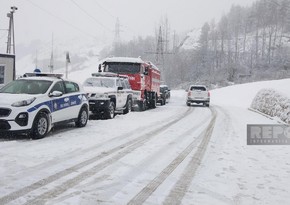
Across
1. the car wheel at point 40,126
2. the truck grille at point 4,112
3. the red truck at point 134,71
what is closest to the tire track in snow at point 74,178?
the car wheel at point 40,126

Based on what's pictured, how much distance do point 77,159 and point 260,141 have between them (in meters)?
6.02

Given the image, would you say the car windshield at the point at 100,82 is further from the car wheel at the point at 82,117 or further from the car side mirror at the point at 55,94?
the car side mirror at the point at 55,94

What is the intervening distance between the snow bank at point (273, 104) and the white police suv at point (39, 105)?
889 cm

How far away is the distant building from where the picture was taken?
2245 centimetres

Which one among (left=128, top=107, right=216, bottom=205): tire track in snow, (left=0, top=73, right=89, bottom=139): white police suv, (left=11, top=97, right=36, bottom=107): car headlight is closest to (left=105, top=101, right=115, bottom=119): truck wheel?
(left=0, top=73, right=89, bottom=139): white police suv

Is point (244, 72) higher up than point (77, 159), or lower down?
higher up

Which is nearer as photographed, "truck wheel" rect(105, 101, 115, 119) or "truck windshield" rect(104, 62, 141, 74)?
"truck wheel" rect(105, 101, 115, 119)

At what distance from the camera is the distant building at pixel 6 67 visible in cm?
2245

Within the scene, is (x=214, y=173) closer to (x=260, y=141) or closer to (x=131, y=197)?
(x=131, y=197)

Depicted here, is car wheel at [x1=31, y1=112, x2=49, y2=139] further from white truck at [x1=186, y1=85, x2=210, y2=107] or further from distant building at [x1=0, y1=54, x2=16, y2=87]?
white truck at [x1=186, y1=85, x2=210, y2=107]

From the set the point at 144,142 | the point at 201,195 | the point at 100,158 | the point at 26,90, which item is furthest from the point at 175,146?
the point at 26,90

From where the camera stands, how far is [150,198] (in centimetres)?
489

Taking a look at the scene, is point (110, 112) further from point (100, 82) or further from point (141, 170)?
point (141, 170)

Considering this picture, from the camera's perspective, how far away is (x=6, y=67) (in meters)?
22.7
